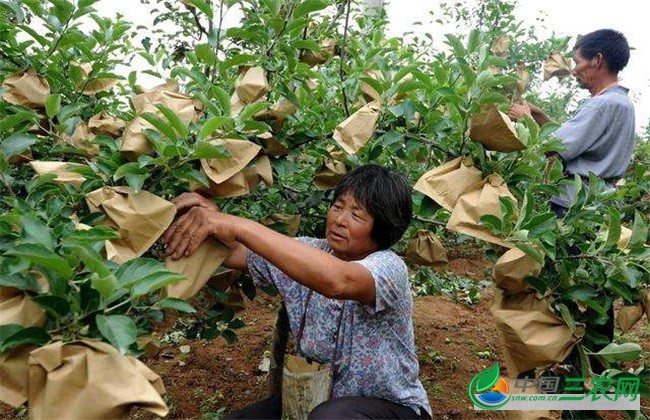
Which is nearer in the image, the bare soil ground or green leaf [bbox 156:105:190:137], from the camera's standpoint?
green leaf [bbox 156:105:190:137]

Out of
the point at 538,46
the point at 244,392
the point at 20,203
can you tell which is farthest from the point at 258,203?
the point at 538,46

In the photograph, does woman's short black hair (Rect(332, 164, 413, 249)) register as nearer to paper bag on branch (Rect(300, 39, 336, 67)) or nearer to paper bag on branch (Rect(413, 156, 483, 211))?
paper bag on branch (Rect(413, 156, 483, 211))

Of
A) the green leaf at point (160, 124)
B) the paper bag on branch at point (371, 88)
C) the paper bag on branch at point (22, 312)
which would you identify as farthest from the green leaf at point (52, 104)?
the paper bag on branch at point (371, 88)

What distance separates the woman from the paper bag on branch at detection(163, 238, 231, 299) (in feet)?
0.12

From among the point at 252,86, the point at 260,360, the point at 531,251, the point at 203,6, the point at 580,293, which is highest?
the point at 203,6

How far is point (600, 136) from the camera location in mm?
2623

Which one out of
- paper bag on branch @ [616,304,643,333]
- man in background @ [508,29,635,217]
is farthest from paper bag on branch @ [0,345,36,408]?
man in background @ [508,29,635,217]

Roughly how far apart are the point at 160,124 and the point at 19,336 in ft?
1.83

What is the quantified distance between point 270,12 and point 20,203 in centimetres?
85

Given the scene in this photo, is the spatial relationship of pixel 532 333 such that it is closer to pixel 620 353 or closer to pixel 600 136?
pixel 620 353

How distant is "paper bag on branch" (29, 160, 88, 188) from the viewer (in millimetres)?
1418

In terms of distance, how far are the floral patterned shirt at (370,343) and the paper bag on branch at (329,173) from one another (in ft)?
1.31

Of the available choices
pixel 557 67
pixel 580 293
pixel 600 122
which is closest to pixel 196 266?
pixel 580 293

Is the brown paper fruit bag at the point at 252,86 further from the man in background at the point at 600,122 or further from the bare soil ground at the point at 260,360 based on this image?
the bare soil ground at the point at 260,360
